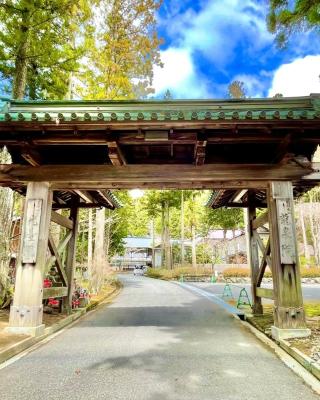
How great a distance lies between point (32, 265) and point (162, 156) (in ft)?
13.0

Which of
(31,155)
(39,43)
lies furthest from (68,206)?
(39,43)

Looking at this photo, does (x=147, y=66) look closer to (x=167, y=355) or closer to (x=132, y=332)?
(x=132, y=332)

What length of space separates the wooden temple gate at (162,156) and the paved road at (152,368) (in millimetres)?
1183

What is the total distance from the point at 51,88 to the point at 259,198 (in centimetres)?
951

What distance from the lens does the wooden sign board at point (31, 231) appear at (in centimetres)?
665

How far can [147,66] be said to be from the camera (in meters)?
15.4

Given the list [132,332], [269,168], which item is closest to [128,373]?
[132,332]

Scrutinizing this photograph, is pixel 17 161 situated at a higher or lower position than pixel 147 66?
lower

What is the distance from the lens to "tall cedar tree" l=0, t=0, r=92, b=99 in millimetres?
9750

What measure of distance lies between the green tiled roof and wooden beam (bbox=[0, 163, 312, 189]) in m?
1.28

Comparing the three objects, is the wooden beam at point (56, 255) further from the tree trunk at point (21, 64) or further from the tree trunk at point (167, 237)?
the tree trunk at point (167, 237)

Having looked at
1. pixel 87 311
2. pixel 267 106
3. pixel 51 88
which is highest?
pixel 51 88

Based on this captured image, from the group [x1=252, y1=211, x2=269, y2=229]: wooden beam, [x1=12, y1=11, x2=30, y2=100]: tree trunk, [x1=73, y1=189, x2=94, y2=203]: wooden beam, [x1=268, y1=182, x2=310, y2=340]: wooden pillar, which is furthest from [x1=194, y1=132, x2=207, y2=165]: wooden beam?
[x1=12, y1=11, x2=30, y2=100]: tree trunk

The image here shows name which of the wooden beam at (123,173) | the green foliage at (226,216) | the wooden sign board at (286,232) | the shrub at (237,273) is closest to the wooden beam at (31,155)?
the wooden beam at (123,173)
